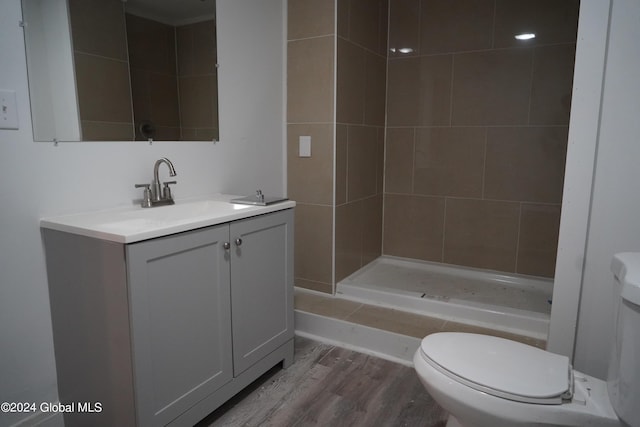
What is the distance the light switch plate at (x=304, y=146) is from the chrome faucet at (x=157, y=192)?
3.16 ft

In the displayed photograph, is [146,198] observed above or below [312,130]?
below

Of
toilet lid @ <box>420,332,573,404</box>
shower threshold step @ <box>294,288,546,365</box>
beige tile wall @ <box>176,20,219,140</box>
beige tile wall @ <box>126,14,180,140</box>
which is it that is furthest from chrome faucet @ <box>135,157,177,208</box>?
toilet lid @ <box>420,332,573,404</box>

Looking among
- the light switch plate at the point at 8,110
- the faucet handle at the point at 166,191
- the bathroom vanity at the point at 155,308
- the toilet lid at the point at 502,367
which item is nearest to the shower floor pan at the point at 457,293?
the toilet lid at the point at 502,367

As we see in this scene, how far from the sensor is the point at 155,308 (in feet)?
4.44

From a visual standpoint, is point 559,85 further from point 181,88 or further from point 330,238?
point 181,88

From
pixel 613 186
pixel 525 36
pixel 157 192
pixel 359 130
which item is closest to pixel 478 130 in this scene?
pixel 525 36

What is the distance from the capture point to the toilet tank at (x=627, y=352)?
Result: 1089 millimetres

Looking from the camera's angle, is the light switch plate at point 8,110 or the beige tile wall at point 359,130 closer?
the light switch plate at point 8,110

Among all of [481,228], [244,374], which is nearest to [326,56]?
[481,228]

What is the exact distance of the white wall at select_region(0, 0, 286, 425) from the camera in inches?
53.6

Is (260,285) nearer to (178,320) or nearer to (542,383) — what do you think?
(178,320)

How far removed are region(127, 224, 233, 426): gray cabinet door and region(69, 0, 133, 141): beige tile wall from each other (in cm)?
57

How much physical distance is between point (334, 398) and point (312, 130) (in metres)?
1.47

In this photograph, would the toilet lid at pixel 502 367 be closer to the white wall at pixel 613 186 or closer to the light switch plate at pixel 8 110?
the white wall at pixel 613 186
